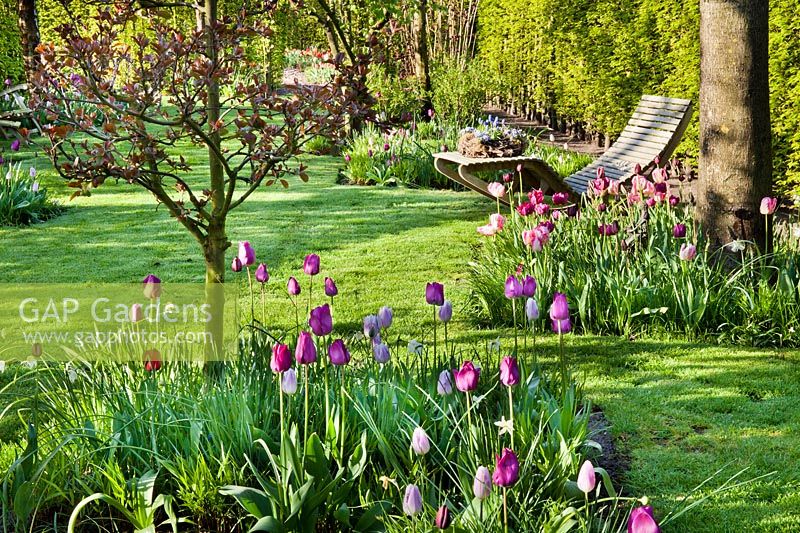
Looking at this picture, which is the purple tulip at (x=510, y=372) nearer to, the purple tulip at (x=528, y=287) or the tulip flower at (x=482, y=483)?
the tulip flower at (x=482, y=483)

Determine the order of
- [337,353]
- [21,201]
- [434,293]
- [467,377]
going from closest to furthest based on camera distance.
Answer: [467,377], [337,353], [434,293], [21,201]

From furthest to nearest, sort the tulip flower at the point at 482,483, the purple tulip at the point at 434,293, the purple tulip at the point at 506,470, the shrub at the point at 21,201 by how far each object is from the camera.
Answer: the shrub at the point at 21,201 < the purple tulip at the point at 434,293 < the tulip flower at the point at 482,483 < the purple tulip at the point at 506,470

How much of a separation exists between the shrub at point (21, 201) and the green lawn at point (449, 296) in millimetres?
203

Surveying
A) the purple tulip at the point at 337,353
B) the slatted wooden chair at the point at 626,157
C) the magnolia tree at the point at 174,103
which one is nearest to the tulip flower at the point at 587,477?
the purple tulip at the point at 337,353

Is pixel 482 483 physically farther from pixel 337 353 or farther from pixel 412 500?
pixel 337 353

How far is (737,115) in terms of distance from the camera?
16.5 ft

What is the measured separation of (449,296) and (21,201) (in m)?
4.44

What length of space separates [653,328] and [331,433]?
8.29 ft

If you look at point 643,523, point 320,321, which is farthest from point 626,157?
point 643,523

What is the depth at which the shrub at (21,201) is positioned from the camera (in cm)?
802

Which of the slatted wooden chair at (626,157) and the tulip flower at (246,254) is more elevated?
the slatted wooden chair at (626,157)

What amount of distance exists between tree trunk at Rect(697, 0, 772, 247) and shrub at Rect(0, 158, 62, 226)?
564 centimetres

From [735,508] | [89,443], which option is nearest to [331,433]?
[89,443]

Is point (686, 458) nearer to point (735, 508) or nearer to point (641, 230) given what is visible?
point (735, 508)
